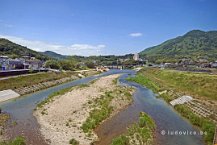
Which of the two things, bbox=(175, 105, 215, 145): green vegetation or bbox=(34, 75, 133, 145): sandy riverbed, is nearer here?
bbox=(34, 75, 133, 145): sandy riverbed

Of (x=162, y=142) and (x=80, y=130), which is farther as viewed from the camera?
(x=80, y=130)

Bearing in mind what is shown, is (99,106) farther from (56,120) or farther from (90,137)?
(90,137)

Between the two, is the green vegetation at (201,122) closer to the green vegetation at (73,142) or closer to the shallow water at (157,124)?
the shallow water at (157,124)

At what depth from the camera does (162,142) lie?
20.4 m

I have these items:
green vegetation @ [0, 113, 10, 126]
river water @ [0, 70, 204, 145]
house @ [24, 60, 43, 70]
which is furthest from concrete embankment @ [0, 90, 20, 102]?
house @ [24, 60, 43, 70]

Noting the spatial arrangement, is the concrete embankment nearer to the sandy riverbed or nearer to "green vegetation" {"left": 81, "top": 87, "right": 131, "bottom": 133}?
the sandy riverbed

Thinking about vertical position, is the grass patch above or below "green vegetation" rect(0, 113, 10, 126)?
below

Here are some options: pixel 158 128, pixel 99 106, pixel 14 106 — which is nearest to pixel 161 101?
pixel 99 106

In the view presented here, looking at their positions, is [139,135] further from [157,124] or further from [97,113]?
[97,113]

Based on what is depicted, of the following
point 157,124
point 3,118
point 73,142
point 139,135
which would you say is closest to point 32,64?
point 3,118

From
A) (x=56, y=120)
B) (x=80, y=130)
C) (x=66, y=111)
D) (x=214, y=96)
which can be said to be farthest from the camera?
(x=214, y=96)

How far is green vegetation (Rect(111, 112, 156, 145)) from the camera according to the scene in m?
19.4

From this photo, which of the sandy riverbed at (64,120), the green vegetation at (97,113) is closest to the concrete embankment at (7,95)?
the sandy riverbed at (64,120)

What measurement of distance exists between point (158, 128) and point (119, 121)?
4.86 metres
